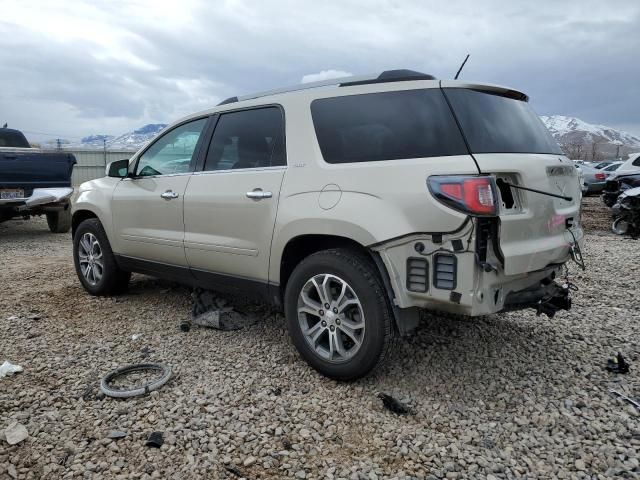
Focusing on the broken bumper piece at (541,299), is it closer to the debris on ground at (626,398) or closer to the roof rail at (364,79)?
the debris on ground at (626,398)

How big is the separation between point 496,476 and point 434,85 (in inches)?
85.1

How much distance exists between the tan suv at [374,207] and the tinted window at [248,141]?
12 mm

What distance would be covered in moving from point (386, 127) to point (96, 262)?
3.59 m

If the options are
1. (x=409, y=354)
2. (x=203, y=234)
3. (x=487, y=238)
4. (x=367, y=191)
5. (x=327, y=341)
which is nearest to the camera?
(x=487, y=238)

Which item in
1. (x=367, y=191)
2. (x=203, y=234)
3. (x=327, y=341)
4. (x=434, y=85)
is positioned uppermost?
(x=434, y=85)

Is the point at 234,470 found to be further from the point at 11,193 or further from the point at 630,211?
the point at 630,211

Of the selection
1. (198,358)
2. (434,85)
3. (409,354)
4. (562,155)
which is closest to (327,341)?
(409,354)

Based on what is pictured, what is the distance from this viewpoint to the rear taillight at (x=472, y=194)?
260 centimetres

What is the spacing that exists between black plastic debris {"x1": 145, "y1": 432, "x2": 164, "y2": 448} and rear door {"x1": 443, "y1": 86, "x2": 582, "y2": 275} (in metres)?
2.10

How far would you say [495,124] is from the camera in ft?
9.79

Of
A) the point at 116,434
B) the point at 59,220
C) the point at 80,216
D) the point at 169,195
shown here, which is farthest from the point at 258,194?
the point at 59,220

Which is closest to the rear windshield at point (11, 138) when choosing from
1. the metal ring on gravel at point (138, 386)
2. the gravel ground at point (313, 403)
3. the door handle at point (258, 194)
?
the gravel ground at point (313, 403)

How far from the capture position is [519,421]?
282 cm

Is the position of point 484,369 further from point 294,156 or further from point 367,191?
point 294,156
